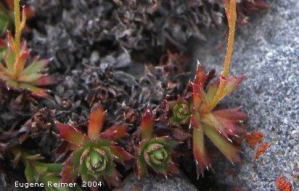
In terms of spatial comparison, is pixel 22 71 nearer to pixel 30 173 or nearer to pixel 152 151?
pixel 30 173

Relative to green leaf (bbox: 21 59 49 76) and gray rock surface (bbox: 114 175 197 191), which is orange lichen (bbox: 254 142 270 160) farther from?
green leaf (bbox: 21 59 49 76)

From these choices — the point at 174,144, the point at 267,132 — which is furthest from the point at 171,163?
the point at 267,132

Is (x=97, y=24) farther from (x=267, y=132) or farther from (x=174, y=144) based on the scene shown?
(x=267, y=132)

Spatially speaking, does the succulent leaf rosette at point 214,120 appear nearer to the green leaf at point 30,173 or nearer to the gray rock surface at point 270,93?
the gray rock surface at point 270,93

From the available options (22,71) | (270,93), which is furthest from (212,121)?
(22,71)

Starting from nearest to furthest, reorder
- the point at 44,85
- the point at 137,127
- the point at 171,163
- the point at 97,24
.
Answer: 1. the point at 171,163
2. the point at 137,127
3. the point at 44,85
4. the point at 97,24

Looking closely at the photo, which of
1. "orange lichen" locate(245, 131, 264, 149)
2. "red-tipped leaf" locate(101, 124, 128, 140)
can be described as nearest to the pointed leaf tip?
"red-tipped leaf" locate(101, 124, 128, 140)
